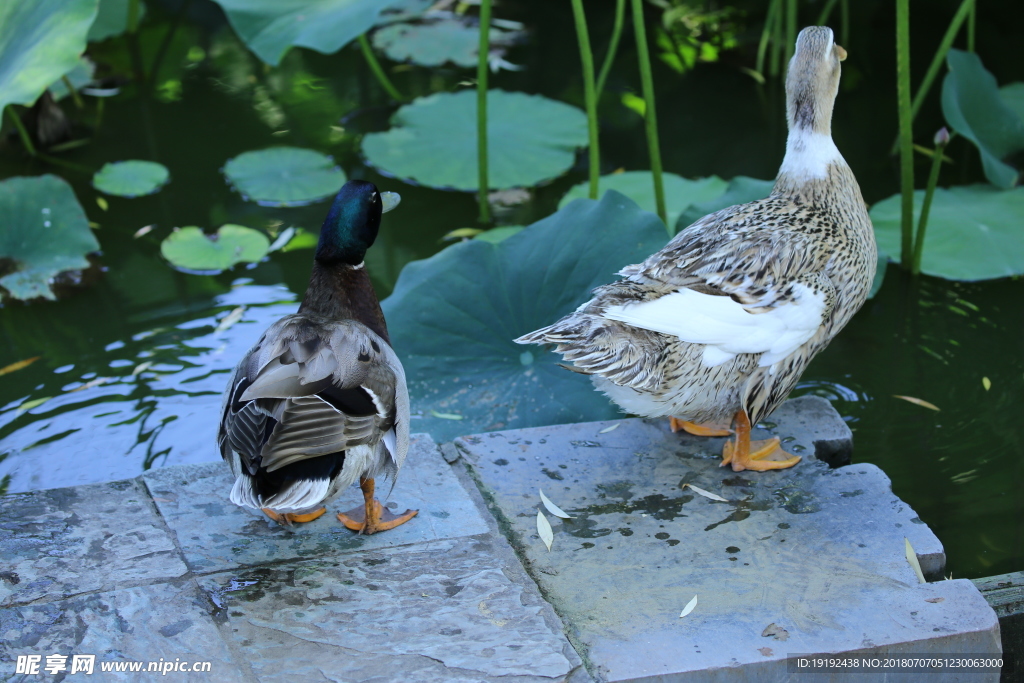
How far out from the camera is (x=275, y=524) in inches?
103

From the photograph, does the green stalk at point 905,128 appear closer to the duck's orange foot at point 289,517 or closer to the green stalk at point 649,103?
the green stalk at point 649,103

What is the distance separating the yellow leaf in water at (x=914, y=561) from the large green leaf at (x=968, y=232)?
7.20ft

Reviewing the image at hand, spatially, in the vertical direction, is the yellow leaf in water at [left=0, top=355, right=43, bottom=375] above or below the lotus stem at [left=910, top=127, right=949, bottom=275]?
below

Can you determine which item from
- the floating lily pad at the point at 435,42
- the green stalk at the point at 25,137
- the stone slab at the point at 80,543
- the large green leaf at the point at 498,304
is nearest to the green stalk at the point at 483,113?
the large green leaf at the point at 498,304

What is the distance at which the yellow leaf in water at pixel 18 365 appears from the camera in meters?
4.06

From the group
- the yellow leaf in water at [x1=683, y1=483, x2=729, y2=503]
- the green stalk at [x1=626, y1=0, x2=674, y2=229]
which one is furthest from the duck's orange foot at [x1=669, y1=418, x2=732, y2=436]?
the green stalk at [x1=626, y1=0, x2=674, y2=229]

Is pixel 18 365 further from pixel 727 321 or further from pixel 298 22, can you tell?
pixel 727 321

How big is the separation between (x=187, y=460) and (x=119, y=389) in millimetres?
601

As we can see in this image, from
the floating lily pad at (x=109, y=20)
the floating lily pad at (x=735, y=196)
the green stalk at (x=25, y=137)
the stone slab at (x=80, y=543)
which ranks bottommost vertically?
the stone slab at (x=80, y=543)

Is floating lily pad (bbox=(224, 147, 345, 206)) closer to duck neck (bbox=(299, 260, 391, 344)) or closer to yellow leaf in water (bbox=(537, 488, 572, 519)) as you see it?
duck neck (bbox=(299, 260, 391, 344))

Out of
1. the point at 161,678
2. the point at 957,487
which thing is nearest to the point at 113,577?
the point at 161,678

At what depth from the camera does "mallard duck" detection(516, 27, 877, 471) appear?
2.64 m

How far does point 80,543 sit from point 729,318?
1801 millimetres

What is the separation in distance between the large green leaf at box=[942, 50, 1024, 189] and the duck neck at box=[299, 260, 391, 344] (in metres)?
3.14
